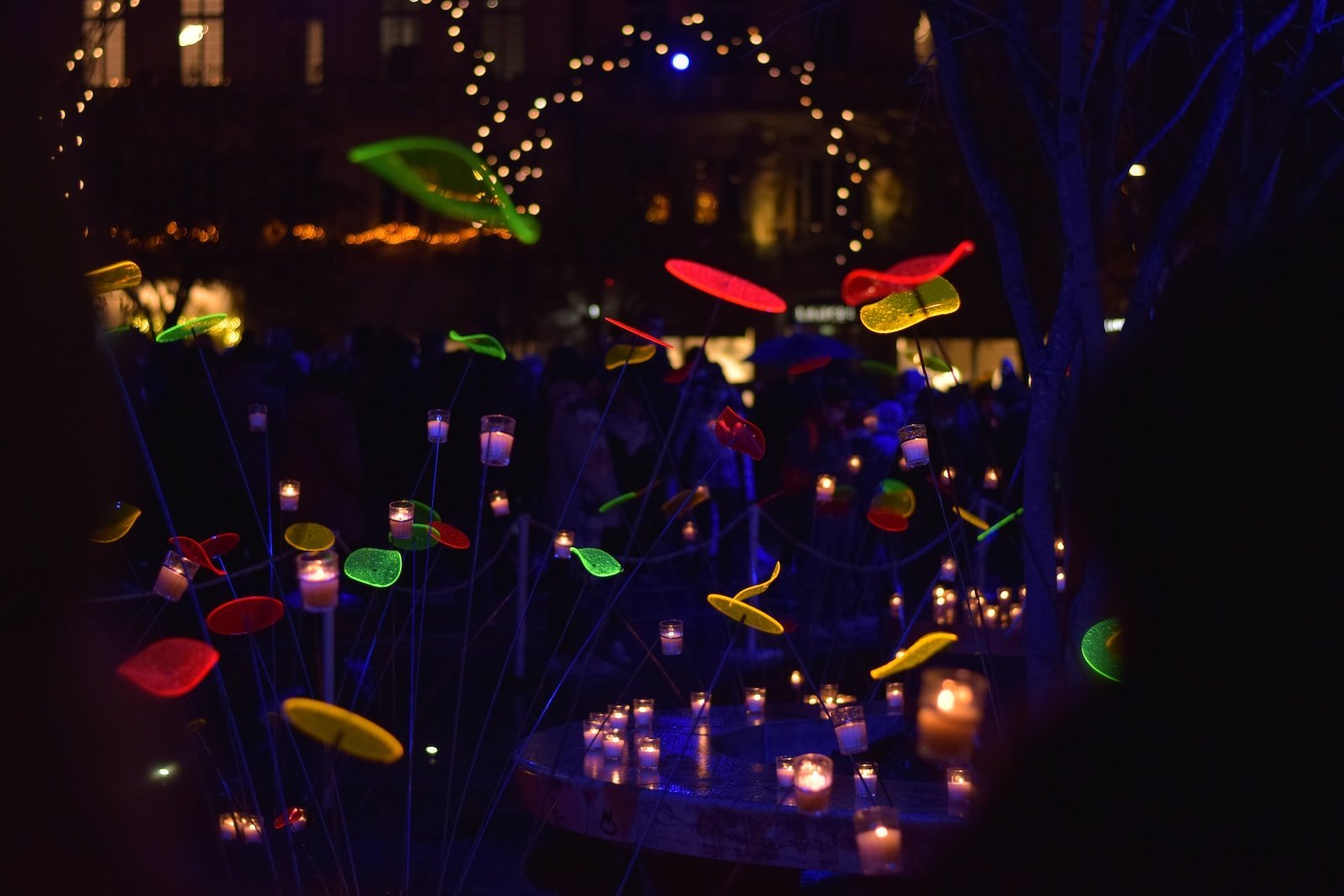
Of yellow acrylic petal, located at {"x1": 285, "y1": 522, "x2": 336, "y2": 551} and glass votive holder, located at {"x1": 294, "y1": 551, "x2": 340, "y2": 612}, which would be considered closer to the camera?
glass votive holder, located at {"x1": 294, "y1": 551, "x2": 340, "y2": 612}

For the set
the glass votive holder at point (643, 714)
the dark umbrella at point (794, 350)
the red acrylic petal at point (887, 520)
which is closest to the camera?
the glass votive holder at point (643, 714)

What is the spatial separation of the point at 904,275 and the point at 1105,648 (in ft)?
5.82

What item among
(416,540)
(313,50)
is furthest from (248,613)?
(313,50)

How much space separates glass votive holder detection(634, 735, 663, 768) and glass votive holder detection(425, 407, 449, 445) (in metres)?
0.96

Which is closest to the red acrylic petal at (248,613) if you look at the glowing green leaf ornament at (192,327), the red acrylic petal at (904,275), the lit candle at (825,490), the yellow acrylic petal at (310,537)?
the yellow acrylic petal at (310,537)

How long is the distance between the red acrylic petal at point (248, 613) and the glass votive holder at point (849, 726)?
1.29 meters

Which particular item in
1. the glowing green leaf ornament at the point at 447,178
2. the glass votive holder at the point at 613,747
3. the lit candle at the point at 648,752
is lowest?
the glass votive holder at the point at 613,747

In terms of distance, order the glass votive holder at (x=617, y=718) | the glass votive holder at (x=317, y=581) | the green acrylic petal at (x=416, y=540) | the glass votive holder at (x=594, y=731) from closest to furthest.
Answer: the glass votive holder at (x=317, y=581) → the green acrylic petal at (x=416, y=540) → the glass votive holder at (x=594, y=731) → the glass votive holder at (x=617, y=718)

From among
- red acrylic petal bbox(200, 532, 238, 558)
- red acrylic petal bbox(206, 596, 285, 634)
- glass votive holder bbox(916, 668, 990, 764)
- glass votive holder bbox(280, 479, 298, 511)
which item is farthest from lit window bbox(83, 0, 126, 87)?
glass votive holder bbox(916, 668, 990, 764)

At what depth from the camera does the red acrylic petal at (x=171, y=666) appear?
2203mm

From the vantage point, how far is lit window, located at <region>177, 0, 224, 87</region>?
86.1 feet

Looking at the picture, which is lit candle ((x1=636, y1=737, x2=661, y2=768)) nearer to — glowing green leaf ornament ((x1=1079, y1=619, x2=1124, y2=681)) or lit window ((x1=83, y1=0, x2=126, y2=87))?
glowing green leaf ornament ((x1=1079, y1=619, x2=1124, y2=681))

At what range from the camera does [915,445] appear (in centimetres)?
387

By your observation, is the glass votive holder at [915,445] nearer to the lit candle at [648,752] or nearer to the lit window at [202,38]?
the lit candle at [648,752]
